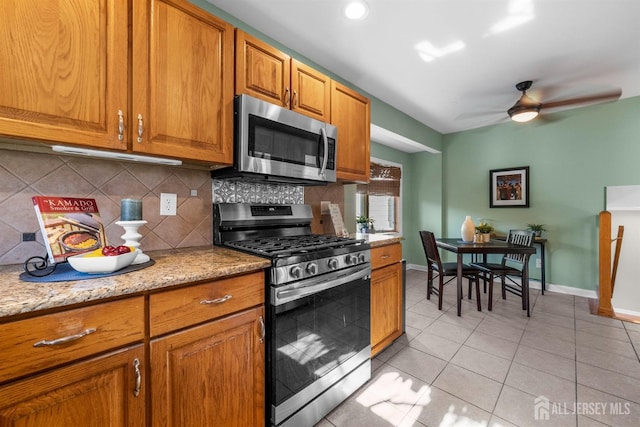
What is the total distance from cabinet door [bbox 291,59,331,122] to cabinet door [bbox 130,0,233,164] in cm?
47

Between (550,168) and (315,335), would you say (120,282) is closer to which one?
(315,335)

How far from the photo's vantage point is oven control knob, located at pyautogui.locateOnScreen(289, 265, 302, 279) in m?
1.28

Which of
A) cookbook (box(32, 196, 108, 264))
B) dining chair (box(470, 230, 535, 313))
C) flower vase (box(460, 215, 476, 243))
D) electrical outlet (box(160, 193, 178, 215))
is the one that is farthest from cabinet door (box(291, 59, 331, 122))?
dining chair (box(470, 230, 535, 313))

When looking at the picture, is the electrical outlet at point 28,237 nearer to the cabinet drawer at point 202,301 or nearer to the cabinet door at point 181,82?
the cabinet door at point 181,82

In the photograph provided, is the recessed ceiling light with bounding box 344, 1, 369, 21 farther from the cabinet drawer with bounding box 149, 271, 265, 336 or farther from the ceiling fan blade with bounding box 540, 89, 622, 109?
the ceiling fan blade with bounding box 540, 89, 622, 109

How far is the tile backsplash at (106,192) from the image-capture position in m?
1.14

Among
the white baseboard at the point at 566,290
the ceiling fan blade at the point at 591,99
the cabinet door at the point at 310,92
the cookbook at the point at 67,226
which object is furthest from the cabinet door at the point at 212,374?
the white baseboard at the point at 566,290

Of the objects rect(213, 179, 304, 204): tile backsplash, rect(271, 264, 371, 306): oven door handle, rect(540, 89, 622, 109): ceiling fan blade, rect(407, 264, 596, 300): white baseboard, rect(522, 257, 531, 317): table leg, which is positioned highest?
rect(540, 89, 622, 109): ceiling fan blade

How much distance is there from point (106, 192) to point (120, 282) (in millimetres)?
738

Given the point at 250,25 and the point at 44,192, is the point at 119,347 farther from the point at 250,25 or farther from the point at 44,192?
the point at 250,25

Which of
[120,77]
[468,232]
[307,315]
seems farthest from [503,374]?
[120,77]

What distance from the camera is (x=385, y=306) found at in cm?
207

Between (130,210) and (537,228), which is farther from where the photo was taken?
(537,228)

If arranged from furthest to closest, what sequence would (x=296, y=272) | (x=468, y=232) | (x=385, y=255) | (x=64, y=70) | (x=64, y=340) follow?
(x=468, y=232) < (x=385, y=255) < (x=296, y=272) < (x=64, y=70) < (x=64, y=340)
